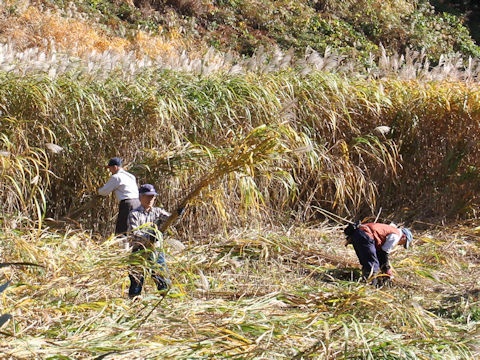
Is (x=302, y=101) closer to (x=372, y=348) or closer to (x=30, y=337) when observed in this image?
(x=372, y=348)

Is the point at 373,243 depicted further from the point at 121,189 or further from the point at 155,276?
the point at 121,189

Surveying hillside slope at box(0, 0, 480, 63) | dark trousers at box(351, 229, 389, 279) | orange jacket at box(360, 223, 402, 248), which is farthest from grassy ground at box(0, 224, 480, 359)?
hillside slope at box(0, 0, 480, 63)

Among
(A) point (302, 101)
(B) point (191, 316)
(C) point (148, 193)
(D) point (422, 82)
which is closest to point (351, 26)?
(D) point (422, 82)

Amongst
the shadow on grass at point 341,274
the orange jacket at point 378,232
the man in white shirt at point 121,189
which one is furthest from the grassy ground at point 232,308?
the man in white shirt at point 121,189

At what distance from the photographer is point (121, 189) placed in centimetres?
586

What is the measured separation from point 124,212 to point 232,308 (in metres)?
2.39

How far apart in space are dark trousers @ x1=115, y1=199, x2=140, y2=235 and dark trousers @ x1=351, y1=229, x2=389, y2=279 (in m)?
1.90

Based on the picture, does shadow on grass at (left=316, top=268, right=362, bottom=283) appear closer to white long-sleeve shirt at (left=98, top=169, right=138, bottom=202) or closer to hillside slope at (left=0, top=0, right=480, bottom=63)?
white long-sleeve shirt at (left=98, top=169, right=138, bottom=202)

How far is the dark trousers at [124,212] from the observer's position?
230 inches

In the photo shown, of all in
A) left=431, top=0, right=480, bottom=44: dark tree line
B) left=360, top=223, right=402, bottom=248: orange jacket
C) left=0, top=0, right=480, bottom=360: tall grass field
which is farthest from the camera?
left=431, top=0, right=480, bottom=44: dark tree line

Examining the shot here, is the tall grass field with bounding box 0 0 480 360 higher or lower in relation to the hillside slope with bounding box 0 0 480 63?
lower

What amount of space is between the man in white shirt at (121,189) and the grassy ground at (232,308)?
18.0 inches

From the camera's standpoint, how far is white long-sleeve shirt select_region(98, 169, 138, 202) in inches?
229

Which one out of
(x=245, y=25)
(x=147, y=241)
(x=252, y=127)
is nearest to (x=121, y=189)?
(x=147, y=241)
